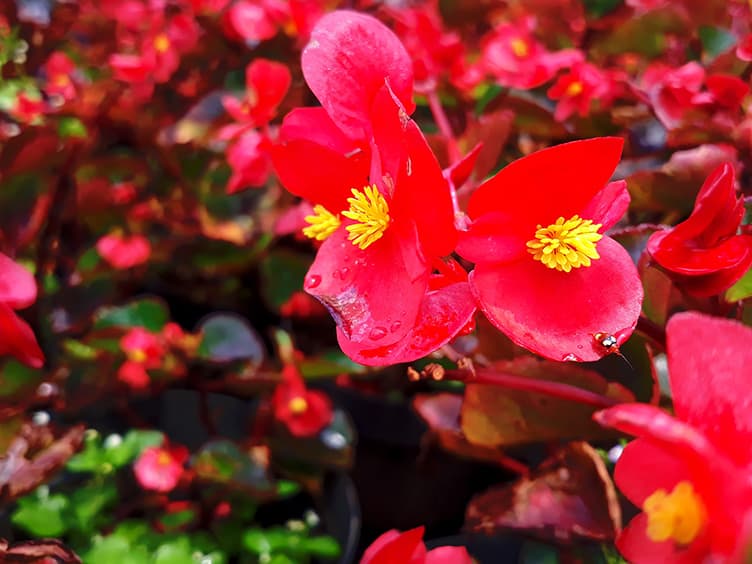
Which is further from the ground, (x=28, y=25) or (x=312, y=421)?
(x=28, y=25)

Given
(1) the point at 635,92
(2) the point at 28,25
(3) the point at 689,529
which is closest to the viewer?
(3) the point at 689,529

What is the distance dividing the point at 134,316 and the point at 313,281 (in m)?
0.52

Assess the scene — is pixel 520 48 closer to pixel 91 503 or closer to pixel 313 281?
pixel 313 281

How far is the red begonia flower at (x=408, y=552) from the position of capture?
35cm

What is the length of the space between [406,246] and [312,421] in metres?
0.46

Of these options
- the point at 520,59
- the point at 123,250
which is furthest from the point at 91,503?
the point at 520,59

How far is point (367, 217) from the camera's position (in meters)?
0.33

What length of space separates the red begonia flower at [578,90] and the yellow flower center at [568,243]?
14.3 inches

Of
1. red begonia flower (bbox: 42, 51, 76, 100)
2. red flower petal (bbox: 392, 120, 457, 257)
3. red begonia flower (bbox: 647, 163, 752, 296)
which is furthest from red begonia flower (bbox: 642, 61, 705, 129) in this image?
red begonia flower (bbox: 42, 51, 76, 100)

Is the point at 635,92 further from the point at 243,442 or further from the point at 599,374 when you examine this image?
the point at 243,442

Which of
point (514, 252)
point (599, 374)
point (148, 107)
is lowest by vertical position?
point (148, 107)

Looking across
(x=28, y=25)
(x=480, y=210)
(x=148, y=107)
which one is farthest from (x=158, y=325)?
(x=480, y=210)

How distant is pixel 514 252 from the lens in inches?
12.6

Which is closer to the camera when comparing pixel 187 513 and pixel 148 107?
pixel 187 513
